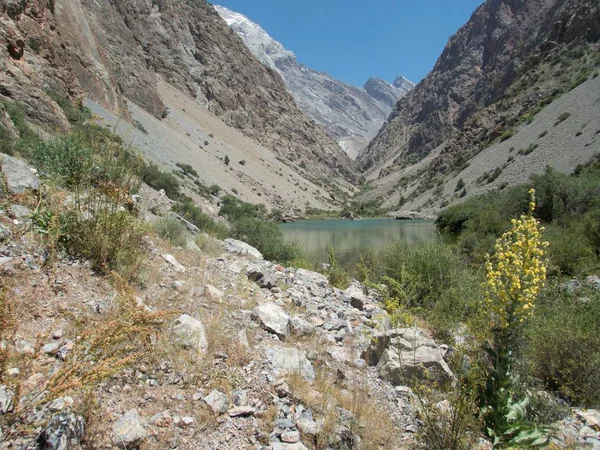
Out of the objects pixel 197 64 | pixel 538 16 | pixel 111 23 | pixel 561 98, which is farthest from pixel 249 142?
pixel 538 16

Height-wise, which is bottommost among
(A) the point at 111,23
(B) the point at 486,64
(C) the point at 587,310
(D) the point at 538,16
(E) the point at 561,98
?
(C) the point at 587,310

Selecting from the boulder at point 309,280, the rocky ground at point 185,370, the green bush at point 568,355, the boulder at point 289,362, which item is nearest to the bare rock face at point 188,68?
the boulder at point 309,280

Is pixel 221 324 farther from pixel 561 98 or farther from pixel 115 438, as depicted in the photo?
pixel 561 98

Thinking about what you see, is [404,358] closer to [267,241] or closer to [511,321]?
[511,321]

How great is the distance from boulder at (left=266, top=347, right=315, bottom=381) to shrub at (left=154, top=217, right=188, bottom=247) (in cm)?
376

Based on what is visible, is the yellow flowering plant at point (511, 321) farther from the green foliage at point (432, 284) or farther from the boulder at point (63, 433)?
the boulder at point (63, 433)

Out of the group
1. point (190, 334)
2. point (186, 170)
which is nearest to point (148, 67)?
point (186, 170)

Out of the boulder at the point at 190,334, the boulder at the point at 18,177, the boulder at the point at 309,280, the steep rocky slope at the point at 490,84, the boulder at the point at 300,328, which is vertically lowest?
the boulder at the point at 309,280

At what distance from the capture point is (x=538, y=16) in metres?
130

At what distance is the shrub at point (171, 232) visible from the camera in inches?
277

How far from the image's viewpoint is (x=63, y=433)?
2.23 m

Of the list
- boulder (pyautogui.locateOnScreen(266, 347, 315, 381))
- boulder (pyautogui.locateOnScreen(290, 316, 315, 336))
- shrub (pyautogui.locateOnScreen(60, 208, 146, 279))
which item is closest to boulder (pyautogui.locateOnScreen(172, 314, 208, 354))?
boulder (pyautogui.locateOnScreen(266, 347, 315, 381))

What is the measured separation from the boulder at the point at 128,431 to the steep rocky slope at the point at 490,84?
3899 centimetres

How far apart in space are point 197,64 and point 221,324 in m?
95.9
